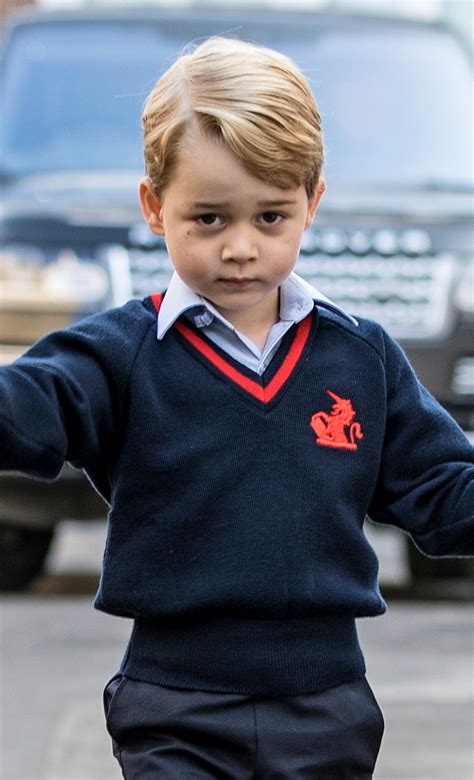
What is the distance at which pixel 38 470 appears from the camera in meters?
2.42

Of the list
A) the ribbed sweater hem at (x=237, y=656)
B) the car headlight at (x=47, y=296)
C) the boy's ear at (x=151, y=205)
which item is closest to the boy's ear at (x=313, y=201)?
the boy's ear at (x=151, y=205)

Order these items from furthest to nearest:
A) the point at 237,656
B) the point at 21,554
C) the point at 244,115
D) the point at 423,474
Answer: the point at 21,554, the point at 423,474, the point at 237,656, the point at 244,115

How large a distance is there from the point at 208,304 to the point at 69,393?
0.89 ft

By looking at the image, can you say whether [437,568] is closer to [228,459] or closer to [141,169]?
[141,169]

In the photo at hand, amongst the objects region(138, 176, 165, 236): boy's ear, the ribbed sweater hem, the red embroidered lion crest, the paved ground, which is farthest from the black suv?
the ribbed sweater hem

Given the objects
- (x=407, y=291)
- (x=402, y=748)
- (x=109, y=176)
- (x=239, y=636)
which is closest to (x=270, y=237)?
(x=239, y=636)

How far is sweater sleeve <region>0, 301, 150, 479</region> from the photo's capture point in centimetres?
236

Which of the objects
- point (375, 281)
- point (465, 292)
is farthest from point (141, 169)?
point (465, 292)

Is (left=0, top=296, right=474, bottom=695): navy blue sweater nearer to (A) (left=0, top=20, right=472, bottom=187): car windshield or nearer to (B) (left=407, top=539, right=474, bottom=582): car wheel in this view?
(A) (left=0, top=20, right=472, bottom=187): car windshield

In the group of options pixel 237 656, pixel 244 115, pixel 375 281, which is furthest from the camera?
pixel 375 281

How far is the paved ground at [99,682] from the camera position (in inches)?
192

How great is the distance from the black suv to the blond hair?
11.9ft

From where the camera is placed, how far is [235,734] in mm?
2467

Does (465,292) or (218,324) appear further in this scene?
(465,292)
